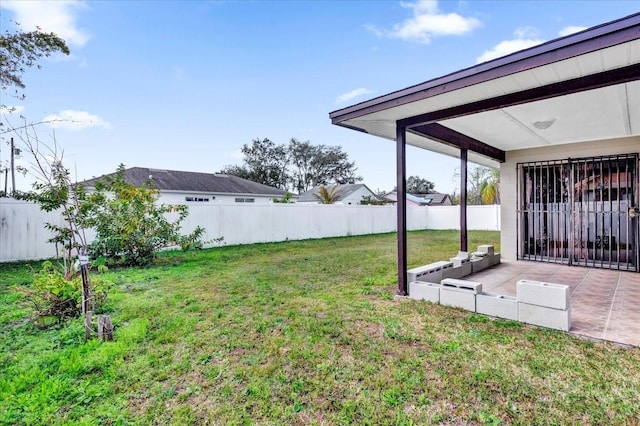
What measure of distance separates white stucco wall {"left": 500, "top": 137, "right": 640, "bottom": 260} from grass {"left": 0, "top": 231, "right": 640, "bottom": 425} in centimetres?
450

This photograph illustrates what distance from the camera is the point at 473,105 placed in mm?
3803

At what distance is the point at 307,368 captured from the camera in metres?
2.53

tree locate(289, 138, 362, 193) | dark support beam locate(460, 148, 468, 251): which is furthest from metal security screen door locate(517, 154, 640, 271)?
tree locate(289, 138, 362, 193)

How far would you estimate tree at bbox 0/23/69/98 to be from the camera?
23.1ft

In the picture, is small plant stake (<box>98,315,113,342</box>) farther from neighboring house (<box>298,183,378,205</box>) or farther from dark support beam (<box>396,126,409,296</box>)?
neighboring house (<box>298,183,378,205</box>)

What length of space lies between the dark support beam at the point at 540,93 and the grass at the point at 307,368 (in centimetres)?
232

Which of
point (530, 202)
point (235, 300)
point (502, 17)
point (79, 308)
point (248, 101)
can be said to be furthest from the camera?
point (248, 101)

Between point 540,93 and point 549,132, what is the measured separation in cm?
282

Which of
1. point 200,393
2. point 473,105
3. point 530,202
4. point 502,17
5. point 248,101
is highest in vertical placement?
point 248,101

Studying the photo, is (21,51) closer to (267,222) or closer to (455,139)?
(267,222)

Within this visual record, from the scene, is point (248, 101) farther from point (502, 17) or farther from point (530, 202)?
point (530, 202)

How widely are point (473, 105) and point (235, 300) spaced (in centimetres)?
389

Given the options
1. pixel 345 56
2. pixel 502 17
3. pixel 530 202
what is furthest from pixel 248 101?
pixel 530 202

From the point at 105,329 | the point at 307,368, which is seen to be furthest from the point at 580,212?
the point at 105,329
